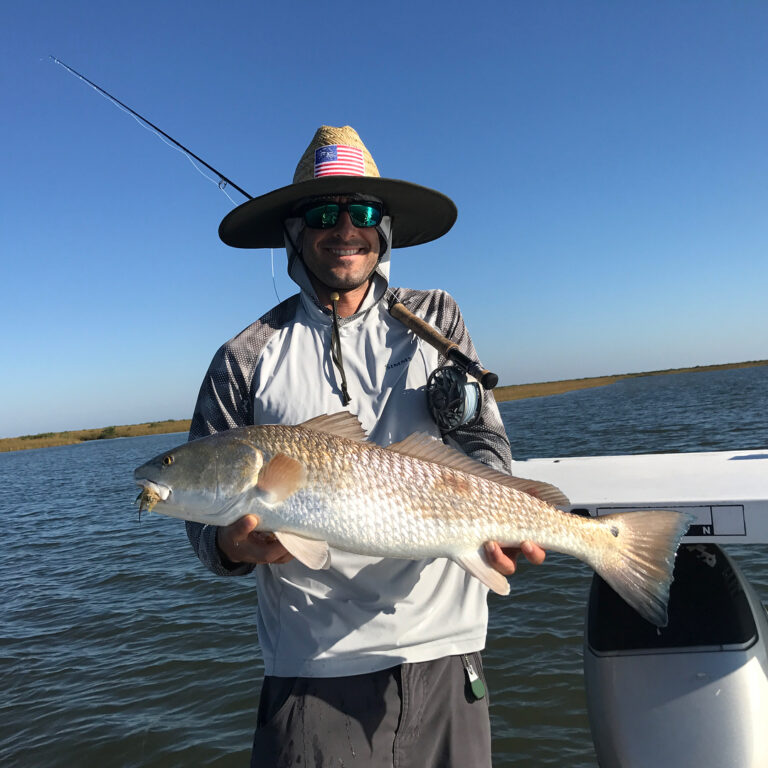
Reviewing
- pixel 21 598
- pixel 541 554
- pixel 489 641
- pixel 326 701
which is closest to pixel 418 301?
pixel 541 554

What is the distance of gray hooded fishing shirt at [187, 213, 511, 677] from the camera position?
112 inches

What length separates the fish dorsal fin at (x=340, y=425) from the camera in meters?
2.75

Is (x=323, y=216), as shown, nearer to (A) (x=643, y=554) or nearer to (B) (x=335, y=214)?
(B) (x=335, y=214)

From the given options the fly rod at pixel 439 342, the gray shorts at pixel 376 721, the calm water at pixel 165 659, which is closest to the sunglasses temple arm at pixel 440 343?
the fly rod at pixel 439 342

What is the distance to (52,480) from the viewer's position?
30.9m

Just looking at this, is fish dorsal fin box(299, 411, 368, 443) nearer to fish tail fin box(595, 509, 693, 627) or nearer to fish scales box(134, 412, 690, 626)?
fish scales box(134, 412, 690, 626)

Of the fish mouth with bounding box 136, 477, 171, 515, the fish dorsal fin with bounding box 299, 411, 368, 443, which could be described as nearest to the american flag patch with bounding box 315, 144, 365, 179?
the fish dorsal fin with bounding box 299, 411, 368, 443

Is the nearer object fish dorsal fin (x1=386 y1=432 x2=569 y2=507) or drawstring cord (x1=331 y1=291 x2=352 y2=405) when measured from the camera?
fish dorsal fin (x1=386 y1=432 x2=569 y2=507)

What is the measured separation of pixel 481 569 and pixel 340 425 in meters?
0.90

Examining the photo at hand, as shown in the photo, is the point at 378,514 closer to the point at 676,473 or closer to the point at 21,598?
the point at 676,473

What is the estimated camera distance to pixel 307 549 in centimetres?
253

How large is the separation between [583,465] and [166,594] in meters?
7.96

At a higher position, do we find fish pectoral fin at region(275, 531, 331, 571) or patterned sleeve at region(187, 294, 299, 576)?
patterned sleeve at region(187, 294, 299, 576)

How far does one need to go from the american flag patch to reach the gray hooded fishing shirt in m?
0.34
